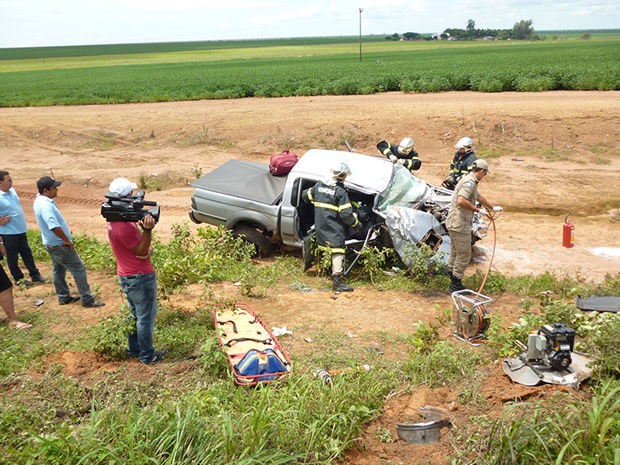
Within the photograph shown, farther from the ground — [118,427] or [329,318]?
[118,427]

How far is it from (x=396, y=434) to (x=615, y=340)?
2.16m

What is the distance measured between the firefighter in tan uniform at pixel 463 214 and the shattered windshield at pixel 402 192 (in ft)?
3.66

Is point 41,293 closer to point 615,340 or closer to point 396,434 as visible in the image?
point 396,434

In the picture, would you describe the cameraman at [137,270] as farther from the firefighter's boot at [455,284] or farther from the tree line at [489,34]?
the tree line at [489,34]

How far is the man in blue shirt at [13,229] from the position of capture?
7820mm

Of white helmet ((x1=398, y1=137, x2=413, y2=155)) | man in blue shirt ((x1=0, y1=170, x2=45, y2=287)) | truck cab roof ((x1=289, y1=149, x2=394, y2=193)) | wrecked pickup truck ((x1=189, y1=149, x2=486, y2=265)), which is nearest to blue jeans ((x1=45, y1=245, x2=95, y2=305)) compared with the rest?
man in blue shirt ((x1=0, y1=170, x2=45, y2=287))

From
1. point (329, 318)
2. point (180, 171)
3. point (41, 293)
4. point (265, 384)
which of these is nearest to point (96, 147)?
point (180, 171)

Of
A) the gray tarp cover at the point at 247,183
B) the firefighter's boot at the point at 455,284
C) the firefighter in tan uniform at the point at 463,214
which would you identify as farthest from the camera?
the gray tarp cover at the point at 247,183

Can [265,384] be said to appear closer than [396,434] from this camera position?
No

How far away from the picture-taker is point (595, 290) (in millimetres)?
7309

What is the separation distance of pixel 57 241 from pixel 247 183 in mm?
3612

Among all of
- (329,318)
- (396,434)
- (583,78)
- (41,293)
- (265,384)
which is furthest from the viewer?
(583,78)

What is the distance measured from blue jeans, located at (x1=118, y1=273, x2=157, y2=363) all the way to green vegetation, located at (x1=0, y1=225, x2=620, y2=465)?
22 cm

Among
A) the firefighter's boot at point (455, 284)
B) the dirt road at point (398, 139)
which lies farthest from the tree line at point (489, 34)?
the firefighter's boot at point (455, 284)
